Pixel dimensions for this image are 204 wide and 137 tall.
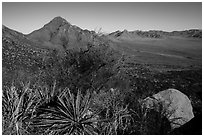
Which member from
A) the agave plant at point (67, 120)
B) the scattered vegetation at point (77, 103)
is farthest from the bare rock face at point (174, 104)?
the agave plant at point (67, 120)

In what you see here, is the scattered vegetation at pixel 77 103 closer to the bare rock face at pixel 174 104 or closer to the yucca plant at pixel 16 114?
the yucca plant at pixel 16 114

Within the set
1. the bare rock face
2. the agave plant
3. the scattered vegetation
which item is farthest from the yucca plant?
the bare rock face

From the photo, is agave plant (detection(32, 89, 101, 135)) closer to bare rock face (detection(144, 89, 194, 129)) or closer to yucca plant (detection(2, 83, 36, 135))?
yucca plant (detection(2, 83, 36, 135))

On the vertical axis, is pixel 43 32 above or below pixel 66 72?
above

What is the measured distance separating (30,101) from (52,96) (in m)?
0.88

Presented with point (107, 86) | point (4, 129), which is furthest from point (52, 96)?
point (107, 86)

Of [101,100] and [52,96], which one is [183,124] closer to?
[101,100]

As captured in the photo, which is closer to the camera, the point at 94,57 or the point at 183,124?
the point at 183,124

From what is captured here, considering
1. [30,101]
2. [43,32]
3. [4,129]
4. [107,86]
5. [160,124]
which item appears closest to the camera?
[4,129]

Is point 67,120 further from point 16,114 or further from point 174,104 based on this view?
point 174,104

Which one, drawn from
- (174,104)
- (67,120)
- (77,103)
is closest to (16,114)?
(67,120)

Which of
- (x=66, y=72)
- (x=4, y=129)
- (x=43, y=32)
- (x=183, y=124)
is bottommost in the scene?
(x=183, y=124)

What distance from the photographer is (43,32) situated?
4688 centimetres

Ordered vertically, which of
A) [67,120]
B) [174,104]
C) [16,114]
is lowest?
[174,104]
